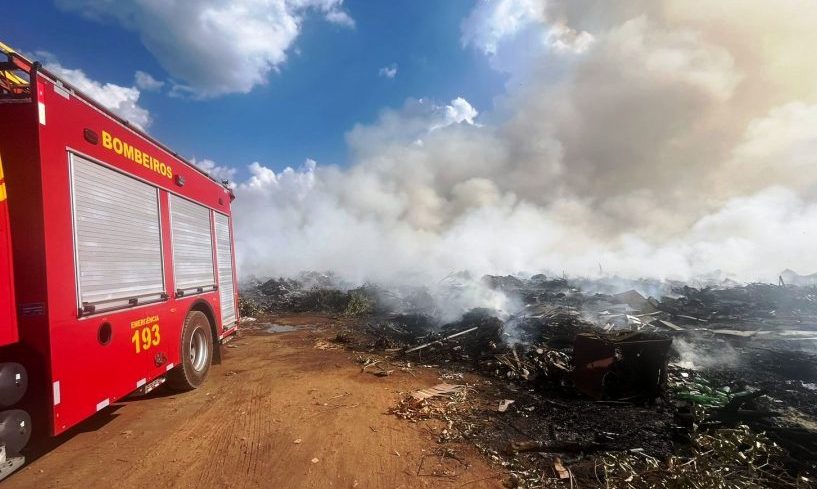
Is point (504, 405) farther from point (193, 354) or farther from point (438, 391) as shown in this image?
point (193, 354)

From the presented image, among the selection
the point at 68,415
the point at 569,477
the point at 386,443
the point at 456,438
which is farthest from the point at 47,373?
the point at 569,477

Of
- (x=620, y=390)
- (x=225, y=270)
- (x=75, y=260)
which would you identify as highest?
(x=75, y=260)

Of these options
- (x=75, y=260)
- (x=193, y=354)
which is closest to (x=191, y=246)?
(x=193, y=354)

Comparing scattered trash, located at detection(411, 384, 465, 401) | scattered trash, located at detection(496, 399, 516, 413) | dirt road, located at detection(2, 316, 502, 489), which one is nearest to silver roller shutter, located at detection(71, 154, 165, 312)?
dirt road, located at detection(2, 316, 502, 489)

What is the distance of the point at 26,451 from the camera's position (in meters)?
4.39

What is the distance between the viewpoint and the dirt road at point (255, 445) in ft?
13.0

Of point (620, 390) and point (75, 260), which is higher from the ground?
point (75, 260)

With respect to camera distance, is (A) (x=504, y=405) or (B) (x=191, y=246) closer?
(A) (x=504, y=405)

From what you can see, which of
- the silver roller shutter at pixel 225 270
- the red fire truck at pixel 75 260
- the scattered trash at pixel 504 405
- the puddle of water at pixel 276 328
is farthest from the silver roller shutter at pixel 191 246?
the puddle of water at pixel 276 328

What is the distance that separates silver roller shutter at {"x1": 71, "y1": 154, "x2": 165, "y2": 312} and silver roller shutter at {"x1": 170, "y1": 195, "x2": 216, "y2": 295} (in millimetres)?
543

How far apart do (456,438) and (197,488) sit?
2.84 m

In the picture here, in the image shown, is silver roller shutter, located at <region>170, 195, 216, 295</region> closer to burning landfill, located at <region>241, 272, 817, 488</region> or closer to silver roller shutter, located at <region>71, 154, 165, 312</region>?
silver roller shutter, located at <region>71, 154, 165, 312</region>

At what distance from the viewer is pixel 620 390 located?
6.16 meters

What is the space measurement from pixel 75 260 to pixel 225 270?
477 centimetres
